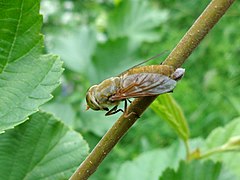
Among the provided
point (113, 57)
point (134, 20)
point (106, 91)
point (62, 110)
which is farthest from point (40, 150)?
point (134, 20)

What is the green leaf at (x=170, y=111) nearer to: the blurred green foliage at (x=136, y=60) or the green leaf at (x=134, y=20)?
the blurred green foliage at (x=136, y=60)

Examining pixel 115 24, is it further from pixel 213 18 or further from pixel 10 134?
pixel 213 18

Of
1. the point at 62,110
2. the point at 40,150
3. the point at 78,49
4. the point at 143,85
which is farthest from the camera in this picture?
the point at 78,49

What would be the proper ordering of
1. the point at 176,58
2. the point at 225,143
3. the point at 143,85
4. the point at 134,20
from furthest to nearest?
the point at 134,20 → the point at 225,143 → the point at 143,85 → the point at 176,58

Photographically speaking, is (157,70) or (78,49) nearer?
(157,70)

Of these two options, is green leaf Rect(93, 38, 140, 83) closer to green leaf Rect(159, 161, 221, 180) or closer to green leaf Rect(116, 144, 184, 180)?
green leaf Rect(116, 144, 184, 180)

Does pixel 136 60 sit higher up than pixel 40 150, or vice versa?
pixel 136 60

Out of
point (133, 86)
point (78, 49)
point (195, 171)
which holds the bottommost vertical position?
point (195, 171)

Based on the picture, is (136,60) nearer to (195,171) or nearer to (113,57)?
(113,57)
